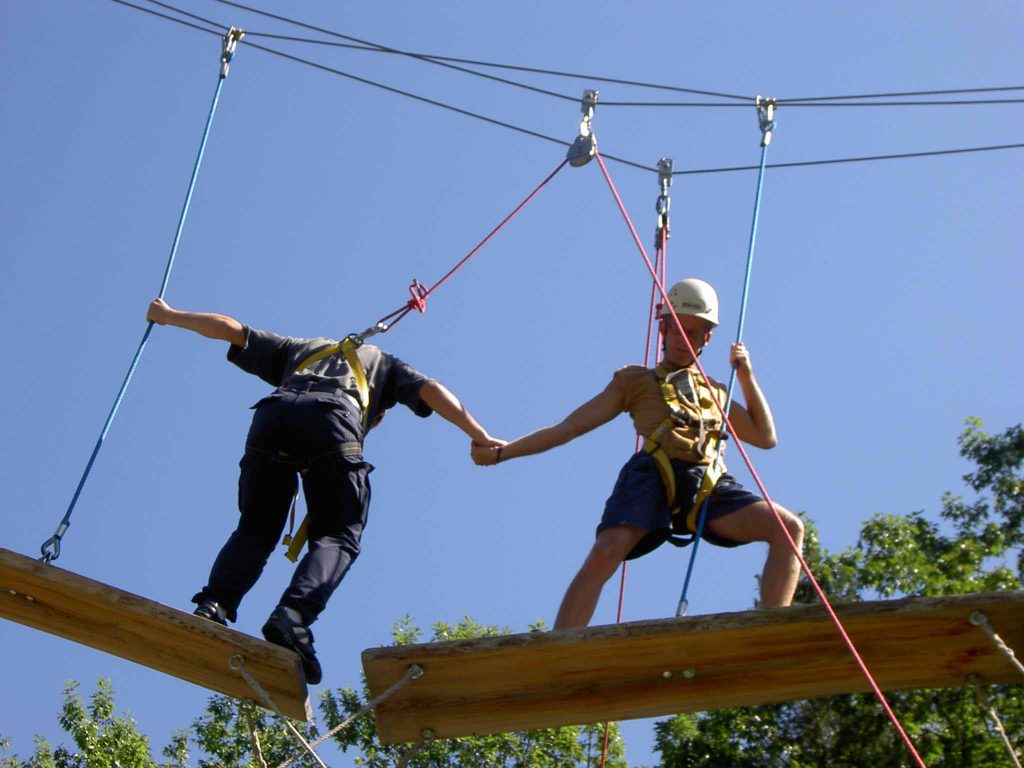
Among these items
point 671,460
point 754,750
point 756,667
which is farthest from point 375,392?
point 754,750

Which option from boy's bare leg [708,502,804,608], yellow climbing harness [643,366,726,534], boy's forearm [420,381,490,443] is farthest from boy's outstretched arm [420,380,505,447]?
boy's bare leg [708,502,804,608]

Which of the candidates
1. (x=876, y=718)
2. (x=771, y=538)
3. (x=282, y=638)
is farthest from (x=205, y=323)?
(x=876, y=718)

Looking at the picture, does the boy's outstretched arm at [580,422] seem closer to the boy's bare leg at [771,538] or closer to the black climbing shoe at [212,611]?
the boy's bare leg at [771,538]

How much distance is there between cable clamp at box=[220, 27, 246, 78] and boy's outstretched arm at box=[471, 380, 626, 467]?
86.0 inches

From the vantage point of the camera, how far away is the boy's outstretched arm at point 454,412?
5.83m

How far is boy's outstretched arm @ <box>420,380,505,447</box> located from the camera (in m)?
5.83

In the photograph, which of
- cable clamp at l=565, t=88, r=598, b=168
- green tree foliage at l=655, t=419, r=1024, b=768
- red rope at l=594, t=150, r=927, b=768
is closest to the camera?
red rope at l=594, t=150, r=927, b=768

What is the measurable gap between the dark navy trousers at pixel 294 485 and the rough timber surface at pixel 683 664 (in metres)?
0.58

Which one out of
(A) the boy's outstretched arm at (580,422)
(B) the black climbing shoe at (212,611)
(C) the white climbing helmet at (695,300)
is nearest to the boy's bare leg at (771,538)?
(A) the boy's outstretched arm at (580,422)

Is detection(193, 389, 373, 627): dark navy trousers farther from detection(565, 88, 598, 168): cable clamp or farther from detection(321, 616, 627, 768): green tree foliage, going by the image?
detection(321, 616, 627, 768): green tree foliage

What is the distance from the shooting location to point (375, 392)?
19.2 feet

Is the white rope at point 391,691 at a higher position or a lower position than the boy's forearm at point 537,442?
lower

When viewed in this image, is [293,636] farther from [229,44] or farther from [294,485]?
[229,44]

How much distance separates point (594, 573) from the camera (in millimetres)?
5246
